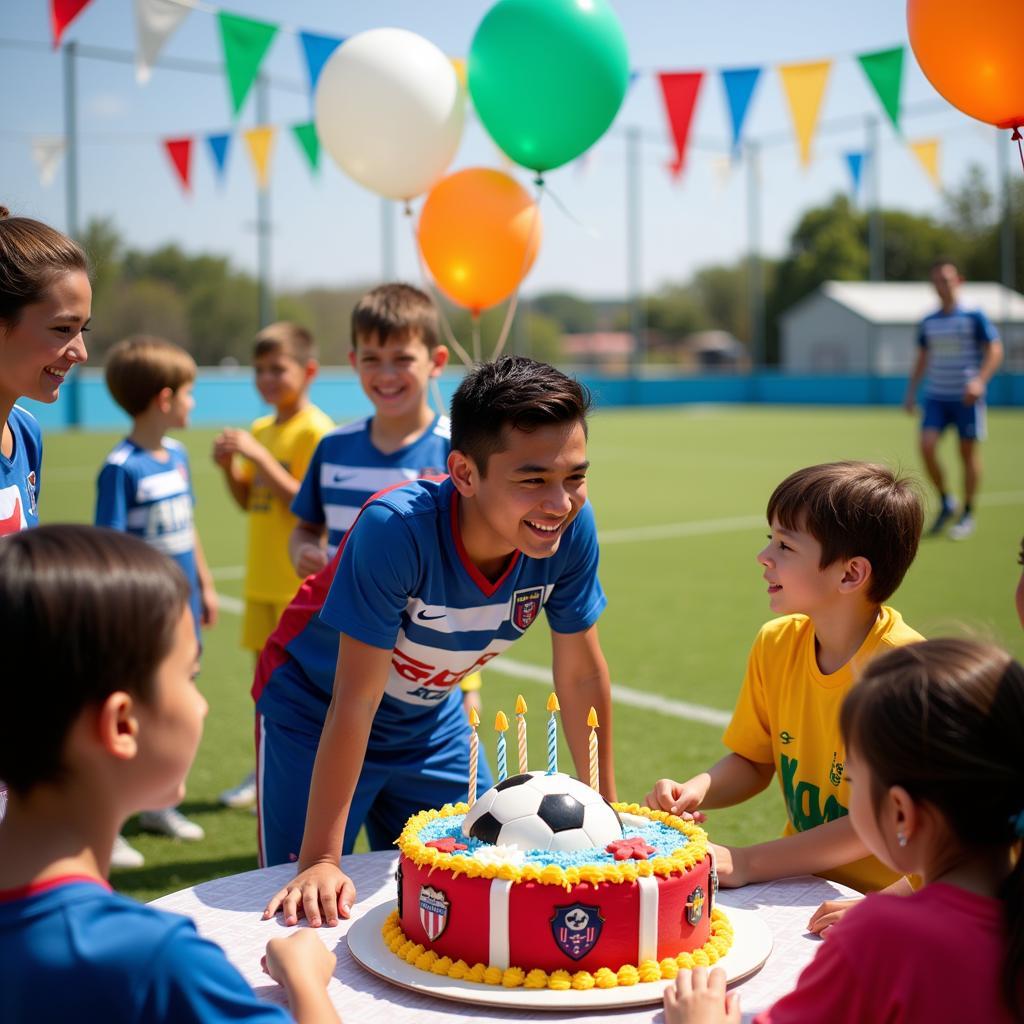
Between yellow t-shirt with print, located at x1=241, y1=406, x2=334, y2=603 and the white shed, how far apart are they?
1644 inches

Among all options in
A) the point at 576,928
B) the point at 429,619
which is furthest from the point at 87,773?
the point at 429,619

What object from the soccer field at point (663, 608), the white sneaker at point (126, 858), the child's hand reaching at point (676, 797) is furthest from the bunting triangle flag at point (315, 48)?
the child's hand reaching at point (676, 797)

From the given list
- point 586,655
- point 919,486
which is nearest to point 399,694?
point 586,655

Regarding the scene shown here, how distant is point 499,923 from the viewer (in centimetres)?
199

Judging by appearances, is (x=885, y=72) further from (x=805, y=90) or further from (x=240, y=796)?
(x=240, y=796)

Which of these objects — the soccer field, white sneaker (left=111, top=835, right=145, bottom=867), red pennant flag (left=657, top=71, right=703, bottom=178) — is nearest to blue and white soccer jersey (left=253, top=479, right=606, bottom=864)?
the soccer field

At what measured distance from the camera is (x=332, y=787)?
8.20 feet

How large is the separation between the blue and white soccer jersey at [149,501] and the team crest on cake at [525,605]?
99.1 inches

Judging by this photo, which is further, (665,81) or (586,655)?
(665,81)

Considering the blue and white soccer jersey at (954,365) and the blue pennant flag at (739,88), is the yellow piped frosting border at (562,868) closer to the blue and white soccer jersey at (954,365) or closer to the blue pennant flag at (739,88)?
the blue pennant flag at (739,88)

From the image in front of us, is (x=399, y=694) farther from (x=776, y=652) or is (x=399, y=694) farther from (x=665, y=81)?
(x=665, y=81)

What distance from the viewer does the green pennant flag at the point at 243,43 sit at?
828cm

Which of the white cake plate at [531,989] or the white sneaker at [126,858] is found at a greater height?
the white cake plate at [531,989]

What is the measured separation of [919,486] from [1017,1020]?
1.59m
